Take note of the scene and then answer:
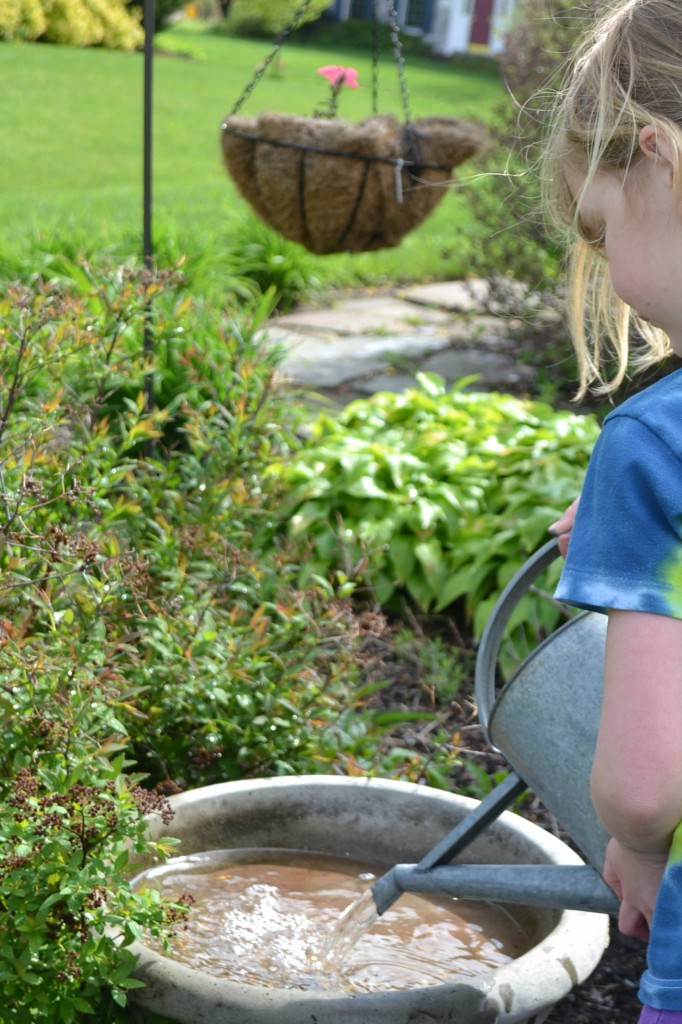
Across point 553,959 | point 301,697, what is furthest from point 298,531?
point 553,959

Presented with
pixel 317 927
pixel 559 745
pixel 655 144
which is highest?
pixel 655 144

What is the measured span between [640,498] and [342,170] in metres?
2.90

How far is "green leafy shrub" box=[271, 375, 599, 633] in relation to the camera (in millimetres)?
3617

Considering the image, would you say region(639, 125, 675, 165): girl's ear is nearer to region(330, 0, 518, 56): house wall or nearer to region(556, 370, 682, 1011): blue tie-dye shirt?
region(556, 370, 682, 1011): blue tie-dye shirt

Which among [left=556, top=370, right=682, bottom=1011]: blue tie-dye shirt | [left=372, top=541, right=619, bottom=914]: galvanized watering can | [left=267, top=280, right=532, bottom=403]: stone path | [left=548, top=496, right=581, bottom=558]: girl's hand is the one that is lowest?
[left=267, top=280, right=532, bottom=403]: stone path

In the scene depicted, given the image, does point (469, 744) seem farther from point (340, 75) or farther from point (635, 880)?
point (340, 75)

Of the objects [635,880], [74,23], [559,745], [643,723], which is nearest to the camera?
[643,723]

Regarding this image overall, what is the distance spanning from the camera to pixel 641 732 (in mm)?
1078

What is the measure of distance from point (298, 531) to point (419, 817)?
1583 millimetres

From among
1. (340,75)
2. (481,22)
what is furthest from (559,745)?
(481,22)

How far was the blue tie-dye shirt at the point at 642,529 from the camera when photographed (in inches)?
42.2

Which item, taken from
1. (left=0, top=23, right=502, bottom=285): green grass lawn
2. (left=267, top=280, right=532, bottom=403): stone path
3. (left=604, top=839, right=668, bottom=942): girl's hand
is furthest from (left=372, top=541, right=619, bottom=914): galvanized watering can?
(left=267, top=280, right=532, bottom=403): stone path

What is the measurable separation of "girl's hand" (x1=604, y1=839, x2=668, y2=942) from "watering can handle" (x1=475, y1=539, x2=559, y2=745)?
1.39 ft

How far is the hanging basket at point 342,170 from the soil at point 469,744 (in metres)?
1.30
